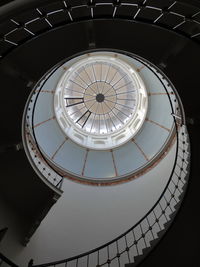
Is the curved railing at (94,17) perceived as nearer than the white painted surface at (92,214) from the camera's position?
Yes

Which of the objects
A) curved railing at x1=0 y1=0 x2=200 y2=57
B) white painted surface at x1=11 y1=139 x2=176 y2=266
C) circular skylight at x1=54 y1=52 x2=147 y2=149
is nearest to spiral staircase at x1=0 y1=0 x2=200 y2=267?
curved railing at x1=0 y1=0 x2=200 y2=57

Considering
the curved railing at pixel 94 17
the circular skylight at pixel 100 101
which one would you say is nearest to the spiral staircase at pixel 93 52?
the curved railing at pixel 94 17

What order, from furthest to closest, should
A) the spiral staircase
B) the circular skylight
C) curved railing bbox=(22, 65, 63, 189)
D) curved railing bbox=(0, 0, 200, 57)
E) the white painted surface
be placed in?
the circular skylight < the white painted surface < curved railing bbox=(22, 65, 63, 189) < the spiral staircase < curved railing bbox=(0, 0, 200, 57)

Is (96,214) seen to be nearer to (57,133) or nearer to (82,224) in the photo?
(82,224)

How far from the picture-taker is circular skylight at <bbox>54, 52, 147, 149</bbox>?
39.4 feet

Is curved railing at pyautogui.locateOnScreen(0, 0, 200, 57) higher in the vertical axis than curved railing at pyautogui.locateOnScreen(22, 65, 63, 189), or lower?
higher

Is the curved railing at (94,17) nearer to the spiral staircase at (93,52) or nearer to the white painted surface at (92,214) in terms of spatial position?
the spiral staircase at (93,52)

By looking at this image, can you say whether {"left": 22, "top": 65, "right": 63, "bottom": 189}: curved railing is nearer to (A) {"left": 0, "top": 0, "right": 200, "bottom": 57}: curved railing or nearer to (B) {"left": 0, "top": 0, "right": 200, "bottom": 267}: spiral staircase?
(B) {"left": 0, "top": 0, "right": 200, "bottom": 267}: spiral staircase

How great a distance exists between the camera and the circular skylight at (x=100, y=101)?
12008mm

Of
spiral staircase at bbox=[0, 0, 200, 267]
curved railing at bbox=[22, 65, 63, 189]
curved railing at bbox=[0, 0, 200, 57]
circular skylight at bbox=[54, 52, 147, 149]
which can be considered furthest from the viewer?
circular skylight at bbox=[54, 52, 147, 149]

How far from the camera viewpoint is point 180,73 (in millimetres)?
5207

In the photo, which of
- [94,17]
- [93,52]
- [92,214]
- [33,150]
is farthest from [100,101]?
[94,17]

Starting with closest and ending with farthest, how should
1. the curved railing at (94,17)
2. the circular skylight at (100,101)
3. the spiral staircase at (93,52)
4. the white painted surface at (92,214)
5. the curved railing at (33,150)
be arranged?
the curved railing at (94,17) < the spiral staircase at (93,52) < the curved railing at (33,150) < the white painted surface at (92,214) < the circular skylight at (100,101)

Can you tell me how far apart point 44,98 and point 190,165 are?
7903 mm
